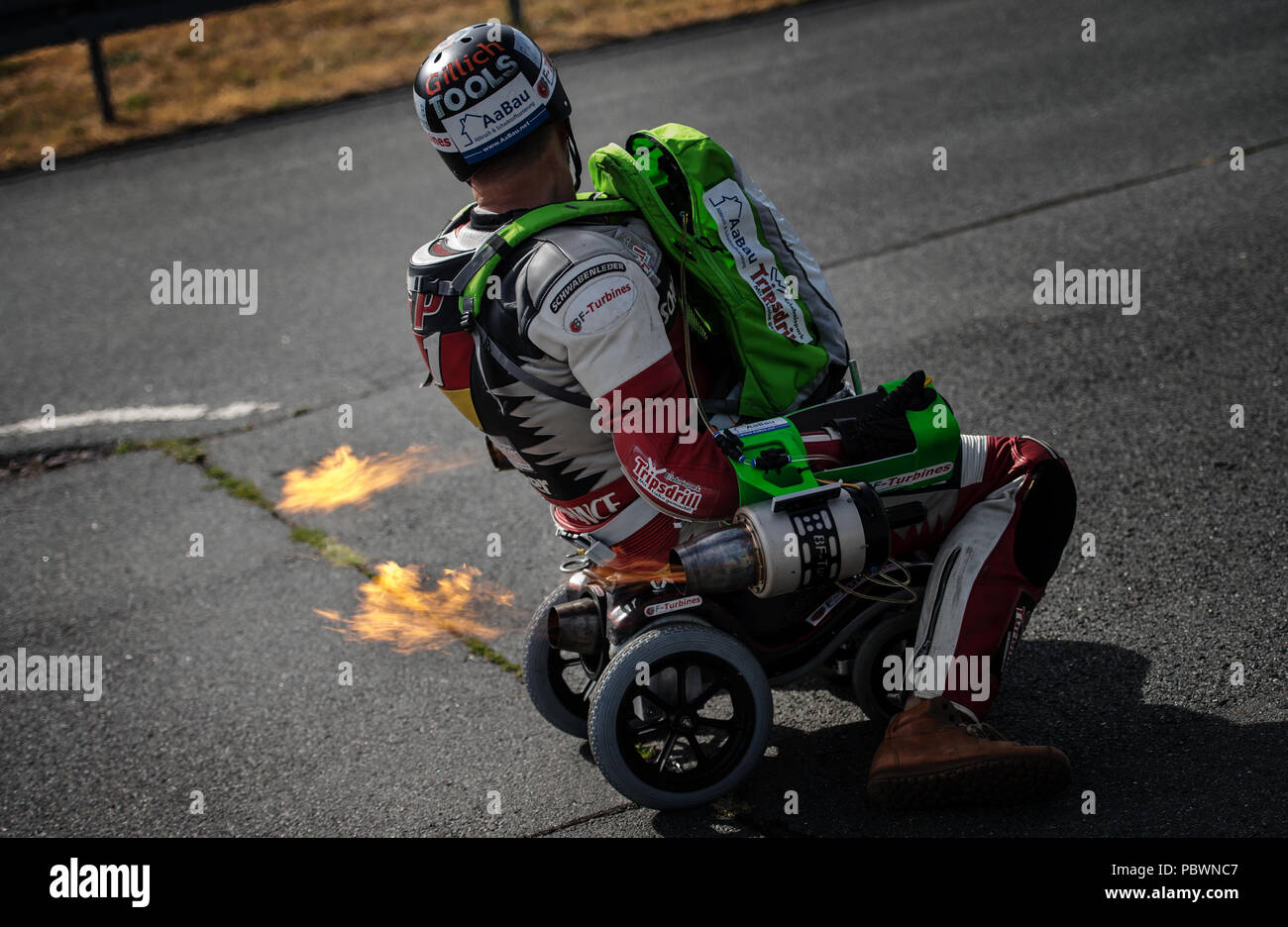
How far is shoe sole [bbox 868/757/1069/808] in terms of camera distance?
300 centimetres

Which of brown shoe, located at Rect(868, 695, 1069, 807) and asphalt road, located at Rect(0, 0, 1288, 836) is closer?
brown shoe, located at Rect(868, 695, 1069, 807)

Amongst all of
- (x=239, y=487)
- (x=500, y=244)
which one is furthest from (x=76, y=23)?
(x=500, y=244)

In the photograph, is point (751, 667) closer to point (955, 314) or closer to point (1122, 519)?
point (1122, 519)

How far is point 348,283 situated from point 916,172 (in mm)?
3833

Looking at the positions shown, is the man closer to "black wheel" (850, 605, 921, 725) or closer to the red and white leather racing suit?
the red and white leather racing suit

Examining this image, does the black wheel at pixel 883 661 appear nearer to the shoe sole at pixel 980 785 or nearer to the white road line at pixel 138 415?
the shoe sole at pixel 980 785

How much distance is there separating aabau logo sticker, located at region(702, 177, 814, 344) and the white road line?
3736 mm

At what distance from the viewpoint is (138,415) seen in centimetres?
641

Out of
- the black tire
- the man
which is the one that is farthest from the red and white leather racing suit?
the black tire

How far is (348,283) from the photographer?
768 cm

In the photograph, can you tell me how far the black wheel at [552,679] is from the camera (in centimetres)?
356

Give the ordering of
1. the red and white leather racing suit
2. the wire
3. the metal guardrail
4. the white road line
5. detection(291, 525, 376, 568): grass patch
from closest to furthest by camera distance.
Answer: the red and white leather racing suit, the wire, detection(291, 525, 376, 568): grass patch, the white road line, the metal guardrail

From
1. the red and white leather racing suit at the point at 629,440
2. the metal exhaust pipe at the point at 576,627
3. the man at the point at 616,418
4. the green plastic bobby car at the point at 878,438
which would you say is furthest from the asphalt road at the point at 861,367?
the green plastic bobby car at the point at 878,438
